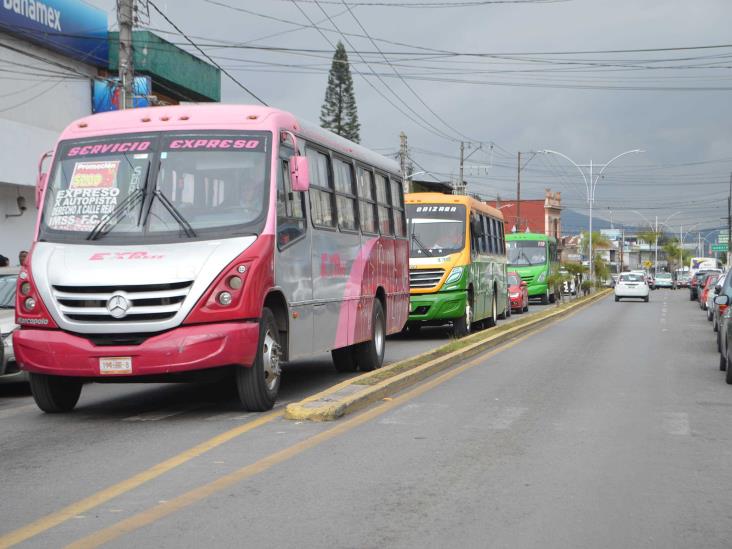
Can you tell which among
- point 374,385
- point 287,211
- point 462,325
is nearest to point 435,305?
point 462,325

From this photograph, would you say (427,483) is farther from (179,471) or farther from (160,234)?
(160,234)

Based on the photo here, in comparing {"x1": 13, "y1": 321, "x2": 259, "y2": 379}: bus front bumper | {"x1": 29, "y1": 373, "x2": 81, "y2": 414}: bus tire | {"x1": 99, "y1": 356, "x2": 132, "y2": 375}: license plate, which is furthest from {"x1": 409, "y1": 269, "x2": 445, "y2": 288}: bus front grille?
{"x1": 99, "y1": 356, "x2": 132, "y2": 375}: license plate

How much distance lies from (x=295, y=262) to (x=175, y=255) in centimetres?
176

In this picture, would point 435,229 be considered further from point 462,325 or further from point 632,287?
point 632,287

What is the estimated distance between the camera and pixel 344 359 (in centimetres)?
1477

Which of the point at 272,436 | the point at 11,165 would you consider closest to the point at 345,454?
the point at 272,436

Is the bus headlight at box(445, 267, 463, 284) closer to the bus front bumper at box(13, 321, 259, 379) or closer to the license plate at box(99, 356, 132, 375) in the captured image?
the bus front bumper at box(13, 321, 259, 379)

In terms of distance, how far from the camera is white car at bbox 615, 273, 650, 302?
5466 cm

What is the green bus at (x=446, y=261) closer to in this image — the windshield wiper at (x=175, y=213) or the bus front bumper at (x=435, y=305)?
the bus front bumper at (x=435, y=305)

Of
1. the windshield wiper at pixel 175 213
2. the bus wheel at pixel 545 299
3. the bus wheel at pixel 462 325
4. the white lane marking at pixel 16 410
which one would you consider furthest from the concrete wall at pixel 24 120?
the bus wheel at pixel 545 299

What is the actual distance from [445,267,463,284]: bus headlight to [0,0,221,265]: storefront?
10.2 metres

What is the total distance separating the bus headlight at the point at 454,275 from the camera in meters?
22.6

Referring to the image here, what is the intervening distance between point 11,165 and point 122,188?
861 inches

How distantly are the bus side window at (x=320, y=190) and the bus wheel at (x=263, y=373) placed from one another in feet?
6.57
